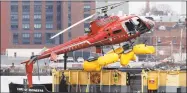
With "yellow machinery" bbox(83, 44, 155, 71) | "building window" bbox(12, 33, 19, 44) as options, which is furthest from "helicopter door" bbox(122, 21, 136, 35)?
"building window" bbox(12, 33, 19, 44)

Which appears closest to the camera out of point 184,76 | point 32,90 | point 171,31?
point 184,76

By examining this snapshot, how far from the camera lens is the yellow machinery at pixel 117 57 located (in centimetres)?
2503

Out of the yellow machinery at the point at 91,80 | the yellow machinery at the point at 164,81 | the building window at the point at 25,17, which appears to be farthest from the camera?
the building window at the point at 25,17

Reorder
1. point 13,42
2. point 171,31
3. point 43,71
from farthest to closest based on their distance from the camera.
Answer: point 13,42, point 171,31, point 43,71

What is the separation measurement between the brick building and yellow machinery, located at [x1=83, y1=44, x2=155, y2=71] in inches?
2765

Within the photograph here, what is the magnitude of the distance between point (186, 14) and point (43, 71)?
2101 centimetres

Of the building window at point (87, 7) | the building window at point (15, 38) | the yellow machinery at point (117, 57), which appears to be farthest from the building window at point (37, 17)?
the yellow machinery at point (117, 57)

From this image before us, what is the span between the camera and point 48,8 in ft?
332

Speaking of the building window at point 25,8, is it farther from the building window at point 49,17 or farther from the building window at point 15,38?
the building window at point 15,38

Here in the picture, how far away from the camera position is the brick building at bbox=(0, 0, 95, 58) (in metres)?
97.4

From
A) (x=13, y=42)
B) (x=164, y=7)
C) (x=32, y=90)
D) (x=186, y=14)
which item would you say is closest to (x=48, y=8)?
(x=13, y=42)

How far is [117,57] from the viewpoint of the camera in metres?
25.1

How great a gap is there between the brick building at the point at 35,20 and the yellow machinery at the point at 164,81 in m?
71.2

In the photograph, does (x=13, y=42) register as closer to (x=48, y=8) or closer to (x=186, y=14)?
(x=48, y=8)
